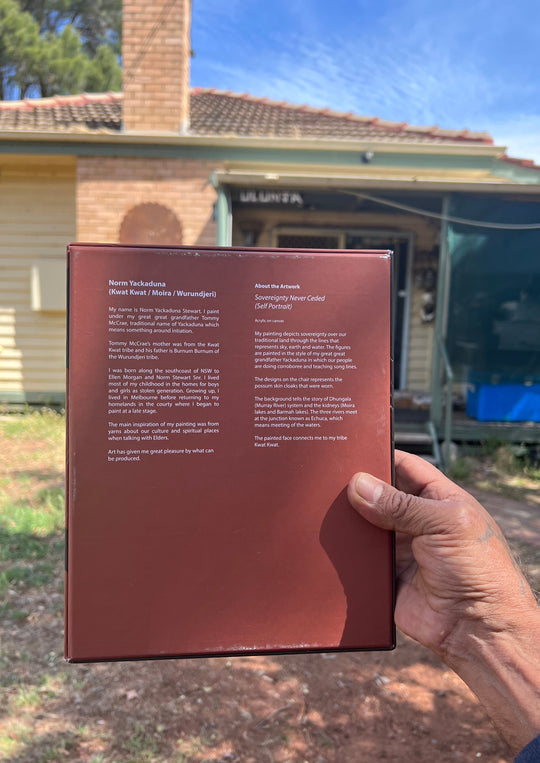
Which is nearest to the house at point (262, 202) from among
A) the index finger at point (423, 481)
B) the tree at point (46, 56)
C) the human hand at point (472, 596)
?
the index finger at point (423, 481)

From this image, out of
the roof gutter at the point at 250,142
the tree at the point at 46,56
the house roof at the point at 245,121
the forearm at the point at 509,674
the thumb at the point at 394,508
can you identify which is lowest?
the forearm at the point at 509,674

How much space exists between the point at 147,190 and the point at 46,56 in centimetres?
1505

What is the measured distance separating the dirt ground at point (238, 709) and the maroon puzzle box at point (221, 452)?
1350 millimetres

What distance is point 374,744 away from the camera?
2.43 metres

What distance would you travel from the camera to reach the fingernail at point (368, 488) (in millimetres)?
1380

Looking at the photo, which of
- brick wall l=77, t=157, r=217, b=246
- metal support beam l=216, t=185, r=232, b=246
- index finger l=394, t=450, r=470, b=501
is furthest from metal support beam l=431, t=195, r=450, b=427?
index finger l=394, t=450, r=470, b=501

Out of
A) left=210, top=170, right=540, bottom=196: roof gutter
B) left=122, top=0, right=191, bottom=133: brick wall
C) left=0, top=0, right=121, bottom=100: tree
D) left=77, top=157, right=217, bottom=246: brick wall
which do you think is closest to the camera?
left=210, top=170, right=540, bottom=196: roof gutter

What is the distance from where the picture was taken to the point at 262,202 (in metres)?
6.85

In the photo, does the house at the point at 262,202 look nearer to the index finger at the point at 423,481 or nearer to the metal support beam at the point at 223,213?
the metal support beam at the point at 223,213

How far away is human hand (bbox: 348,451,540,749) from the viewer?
4.41 feet

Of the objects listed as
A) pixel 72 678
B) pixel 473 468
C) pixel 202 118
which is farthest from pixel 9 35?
pixel 72 678

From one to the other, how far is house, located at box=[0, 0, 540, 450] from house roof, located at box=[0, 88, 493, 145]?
45mm

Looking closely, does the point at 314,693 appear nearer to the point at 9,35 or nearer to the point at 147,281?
the point at 147,281

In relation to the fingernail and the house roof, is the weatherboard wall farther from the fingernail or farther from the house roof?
the fingernail
